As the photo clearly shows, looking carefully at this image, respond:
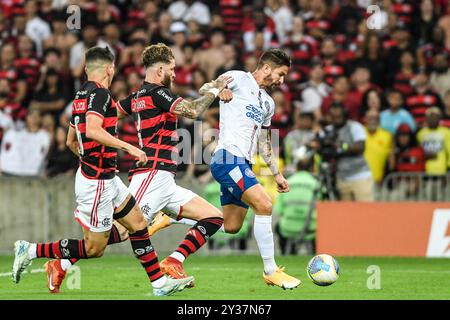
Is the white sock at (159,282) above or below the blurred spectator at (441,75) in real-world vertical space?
below

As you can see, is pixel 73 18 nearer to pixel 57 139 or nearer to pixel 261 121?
pixel 57 139

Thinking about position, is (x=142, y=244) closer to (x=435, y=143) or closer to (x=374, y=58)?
(x=435, y=143)

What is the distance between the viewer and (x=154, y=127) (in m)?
11.0

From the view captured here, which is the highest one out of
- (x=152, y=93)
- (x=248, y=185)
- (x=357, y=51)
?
(x=357, y=51)

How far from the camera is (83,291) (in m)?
10.8

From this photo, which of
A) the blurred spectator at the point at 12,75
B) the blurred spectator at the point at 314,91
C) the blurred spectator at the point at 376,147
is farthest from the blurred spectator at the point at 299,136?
the blurred spectator at the point at 12,75

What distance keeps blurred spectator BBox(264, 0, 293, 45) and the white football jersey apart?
31.4ft

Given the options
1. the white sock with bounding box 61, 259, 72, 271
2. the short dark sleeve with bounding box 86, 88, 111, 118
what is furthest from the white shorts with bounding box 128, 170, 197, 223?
the short dark sleeve with bounding box 86, 88, 111, 118

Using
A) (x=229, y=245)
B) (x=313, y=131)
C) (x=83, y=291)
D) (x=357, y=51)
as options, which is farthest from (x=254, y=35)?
(x=83, y=291)

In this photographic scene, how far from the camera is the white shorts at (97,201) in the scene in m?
10.1

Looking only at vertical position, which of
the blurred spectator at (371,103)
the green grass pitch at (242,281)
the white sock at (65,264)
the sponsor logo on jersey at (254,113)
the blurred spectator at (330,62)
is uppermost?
the blurred spectator at (330,62)

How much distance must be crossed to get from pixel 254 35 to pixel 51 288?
1100 cm

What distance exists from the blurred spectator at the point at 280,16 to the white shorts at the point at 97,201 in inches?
441

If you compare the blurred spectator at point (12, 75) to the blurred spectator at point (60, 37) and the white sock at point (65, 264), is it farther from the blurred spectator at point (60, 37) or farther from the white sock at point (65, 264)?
the white sock at point (65, 264)
